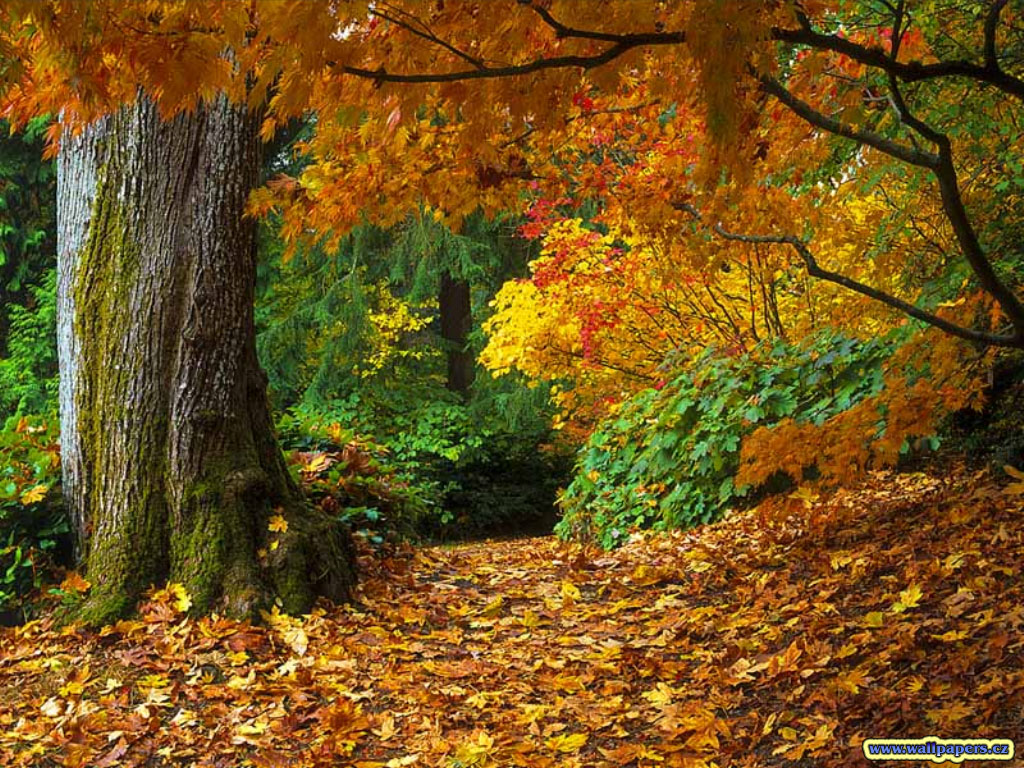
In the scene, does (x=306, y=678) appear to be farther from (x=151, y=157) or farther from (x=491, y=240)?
(x=491, y=240)

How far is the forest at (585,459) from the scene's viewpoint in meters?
2.45

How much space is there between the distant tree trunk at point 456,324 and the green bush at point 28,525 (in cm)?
990

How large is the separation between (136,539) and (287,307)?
10.6 m

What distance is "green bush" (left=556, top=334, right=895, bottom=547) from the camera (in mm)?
5844

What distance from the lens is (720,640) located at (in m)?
3.72

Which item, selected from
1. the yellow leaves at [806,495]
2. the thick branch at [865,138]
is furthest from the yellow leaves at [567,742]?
the yellow leaves at [806,495]

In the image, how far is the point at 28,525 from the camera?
178 inches

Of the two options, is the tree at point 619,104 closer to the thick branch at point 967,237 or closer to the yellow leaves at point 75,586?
the thick branch at point 967,237

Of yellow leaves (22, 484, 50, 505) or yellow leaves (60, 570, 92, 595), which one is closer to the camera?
yellow leaves (60, 570, 92, 595)

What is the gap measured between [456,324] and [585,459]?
7.28 metres

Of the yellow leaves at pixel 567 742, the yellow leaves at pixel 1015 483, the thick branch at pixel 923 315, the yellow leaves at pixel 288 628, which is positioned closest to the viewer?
the yellow leaves at pixel 567 742

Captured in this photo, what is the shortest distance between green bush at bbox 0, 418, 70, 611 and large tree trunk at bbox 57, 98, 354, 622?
0.43ft

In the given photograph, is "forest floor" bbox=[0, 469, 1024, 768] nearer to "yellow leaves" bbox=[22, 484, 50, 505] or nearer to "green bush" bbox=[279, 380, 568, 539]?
"yellow leaves" bbox=[22, 484, 50, 505]

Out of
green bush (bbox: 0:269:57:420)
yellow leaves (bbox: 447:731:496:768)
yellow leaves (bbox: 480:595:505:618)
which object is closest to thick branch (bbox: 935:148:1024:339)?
yellow leaves (bbox: 447:731:496:768)
